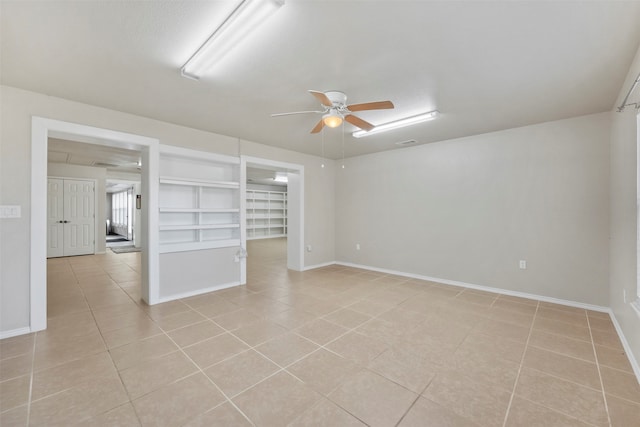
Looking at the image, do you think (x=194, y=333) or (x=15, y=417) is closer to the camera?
(x=15, y=417)

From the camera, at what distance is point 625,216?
2.61 m

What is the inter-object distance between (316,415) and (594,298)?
400 cm

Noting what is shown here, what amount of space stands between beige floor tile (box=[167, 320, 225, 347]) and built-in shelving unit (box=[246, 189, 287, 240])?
27.7 ft

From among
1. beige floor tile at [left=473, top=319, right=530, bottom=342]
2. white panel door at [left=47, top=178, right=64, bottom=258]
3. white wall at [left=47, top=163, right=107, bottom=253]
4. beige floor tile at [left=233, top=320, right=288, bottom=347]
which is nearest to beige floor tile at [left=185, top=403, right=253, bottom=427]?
beige floor tile at [left=233, top=320, right=288, bottom=347]

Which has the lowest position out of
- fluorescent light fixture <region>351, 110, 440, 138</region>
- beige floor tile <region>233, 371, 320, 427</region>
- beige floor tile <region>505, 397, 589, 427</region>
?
beige floor tile <region>505, 397, 589, 427</region>

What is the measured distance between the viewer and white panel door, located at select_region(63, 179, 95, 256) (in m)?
7.00

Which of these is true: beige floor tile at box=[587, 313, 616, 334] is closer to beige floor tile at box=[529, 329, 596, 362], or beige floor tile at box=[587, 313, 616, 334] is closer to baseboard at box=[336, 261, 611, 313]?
baseboard at box=[336, 261, 611, 313]

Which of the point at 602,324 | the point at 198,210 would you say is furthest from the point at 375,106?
the point at 602,324

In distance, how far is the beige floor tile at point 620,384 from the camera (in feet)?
5.95

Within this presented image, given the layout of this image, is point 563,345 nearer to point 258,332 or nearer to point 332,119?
point 258,332

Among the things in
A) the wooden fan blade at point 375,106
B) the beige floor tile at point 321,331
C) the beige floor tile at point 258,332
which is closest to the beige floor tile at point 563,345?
the beige floor tile at point 321,331

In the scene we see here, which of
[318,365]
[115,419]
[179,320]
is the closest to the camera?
[115,419]

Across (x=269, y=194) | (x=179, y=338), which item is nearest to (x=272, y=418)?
(x=179, y=338)

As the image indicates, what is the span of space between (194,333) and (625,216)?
4532mm
